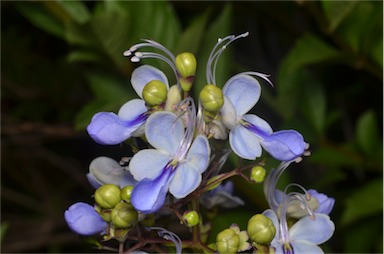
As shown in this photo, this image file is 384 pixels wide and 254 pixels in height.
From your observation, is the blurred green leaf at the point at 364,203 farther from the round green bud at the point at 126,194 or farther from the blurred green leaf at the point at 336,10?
the round green bud at the point at 126,194

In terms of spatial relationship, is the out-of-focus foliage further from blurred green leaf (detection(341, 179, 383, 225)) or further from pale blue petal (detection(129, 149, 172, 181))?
pale blue petal (detection(129, 149, 172, 181))

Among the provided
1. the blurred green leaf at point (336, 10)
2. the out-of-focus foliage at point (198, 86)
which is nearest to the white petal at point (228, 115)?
the out-of-focus foliage at point (198, 86)

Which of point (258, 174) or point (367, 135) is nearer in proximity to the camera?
point (258, 174)

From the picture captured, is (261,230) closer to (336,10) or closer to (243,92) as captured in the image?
(243,92)

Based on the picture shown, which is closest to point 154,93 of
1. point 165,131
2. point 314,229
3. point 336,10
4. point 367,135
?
point 165,131

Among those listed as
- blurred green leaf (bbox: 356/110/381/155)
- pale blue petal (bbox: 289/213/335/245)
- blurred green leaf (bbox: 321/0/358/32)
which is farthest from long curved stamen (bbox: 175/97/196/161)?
blurred green leaf (bbox: 356/110/381/155)
